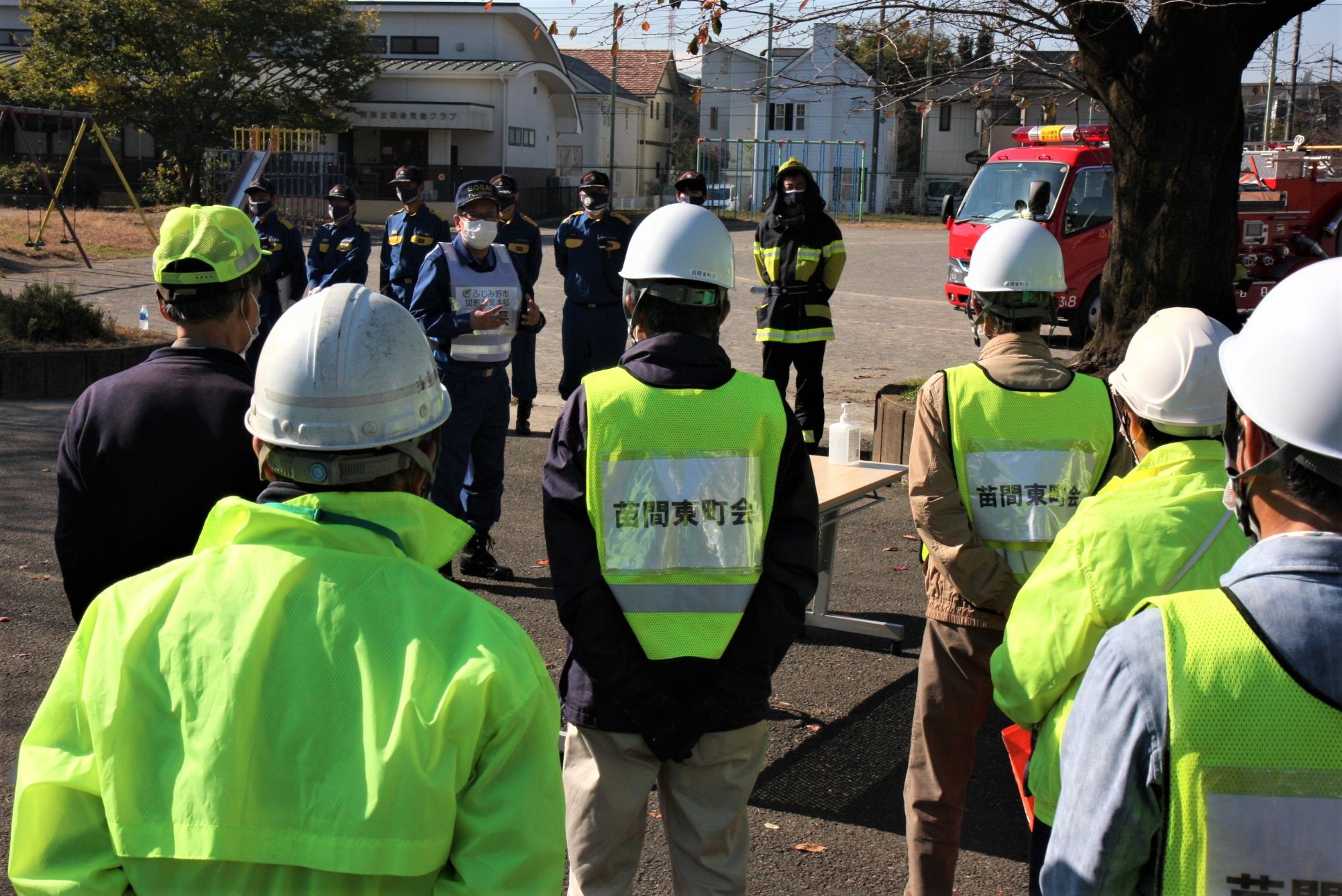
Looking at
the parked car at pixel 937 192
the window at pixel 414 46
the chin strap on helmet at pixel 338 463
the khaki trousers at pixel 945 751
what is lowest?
the khaki trousers at pixel 945 751

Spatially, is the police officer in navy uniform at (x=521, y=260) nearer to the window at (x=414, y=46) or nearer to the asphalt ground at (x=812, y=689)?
the asphalt ground at (x=812, y=689)

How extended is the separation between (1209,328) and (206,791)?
2302 mm

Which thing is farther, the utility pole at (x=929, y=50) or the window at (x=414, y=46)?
the window at (x=414, y=46)

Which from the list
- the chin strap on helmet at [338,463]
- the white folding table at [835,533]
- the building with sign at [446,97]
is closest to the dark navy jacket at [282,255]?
the white folding table at [835,533]

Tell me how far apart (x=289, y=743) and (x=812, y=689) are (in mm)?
4194

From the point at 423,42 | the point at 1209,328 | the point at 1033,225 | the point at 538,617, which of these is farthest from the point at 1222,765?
the point at 423,42

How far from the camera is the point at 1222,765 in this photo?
1591mm

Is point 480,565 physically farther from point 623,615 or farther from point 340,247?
point 340,247

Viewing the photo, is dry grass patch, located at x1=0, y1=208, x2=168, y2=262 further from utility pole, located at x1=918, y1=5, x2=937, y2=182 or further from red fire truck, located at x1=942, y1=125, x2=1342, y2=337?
utility pole, located at x1=918, y1=5, x2=937, y2=182

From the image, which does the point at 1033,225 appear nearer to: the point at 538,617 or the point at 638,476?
the point at 638,476

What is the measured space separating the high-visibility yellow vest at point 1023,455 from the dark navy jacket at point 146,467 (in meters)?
1.90

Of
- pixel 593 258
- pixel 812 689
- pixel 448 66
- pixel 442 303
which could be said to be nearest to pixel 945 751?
pixel 812 689

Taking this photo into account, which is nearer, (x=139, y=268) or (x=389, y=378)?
(x=389, y=378)

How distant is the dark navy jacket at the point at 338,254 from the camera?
12.1 metres
